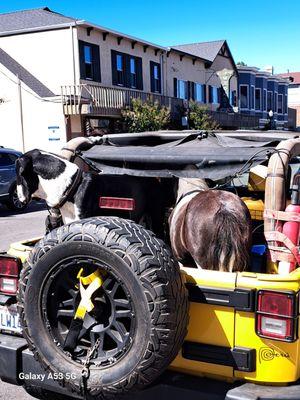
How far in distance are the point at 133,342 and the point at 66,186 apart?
2279 mm

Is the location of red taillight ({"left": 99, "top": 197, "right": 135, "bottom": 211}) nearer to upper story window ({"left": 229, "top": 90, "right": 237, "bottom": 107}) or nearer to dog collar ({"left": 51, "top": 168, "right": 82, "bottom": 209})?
dog collar ({"left": 51, "top": 168, "right": 82, "bottom": 209})

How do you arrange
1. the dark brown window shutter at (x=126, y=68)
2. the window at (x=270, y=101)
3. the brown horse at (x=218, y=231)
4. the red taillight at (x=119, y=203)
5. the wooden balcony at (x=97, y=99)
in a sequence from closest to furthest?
the brown horse at (x=218, y=231) → the red taillight at (x=119, y=203) → the wooden balcony at (x=97, y=99) → the dark brown window shutter at (x=126, y=68) → the window at (x=270, y=101)

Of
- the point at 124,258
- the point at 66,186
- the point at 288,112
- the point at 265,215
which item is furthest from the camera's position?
the point at 288,112

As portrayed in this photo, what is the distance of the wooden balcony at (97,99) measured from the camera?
22.4 m

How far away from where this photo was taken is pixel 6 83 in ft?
77.2

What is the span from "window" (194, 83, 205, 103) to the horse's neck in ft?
106

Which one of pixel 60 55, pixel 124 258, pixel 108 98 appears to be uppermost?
pixel 60 55

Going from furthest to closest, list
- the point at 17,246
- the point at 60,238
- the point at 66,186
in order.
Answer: the point at 66,186 → the point at 17,246 → the point at 60,238

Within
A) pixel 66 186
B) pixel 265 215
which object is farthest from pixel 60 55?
pixel 265 215

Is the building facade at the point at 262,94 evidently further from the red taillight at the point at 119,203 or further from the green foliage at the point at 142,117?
the red taillight at the point at 119,203

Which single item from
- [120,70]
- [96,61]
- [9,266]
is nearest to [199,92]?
[120,70]

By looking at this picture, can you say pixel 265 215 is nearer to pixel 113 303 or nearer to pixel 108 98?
pixel 113 303

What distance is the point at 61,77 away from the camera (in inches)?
962

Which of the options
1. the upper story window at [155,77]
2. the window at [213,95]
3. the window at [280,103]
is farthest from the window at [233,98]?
the window at [280,103]
